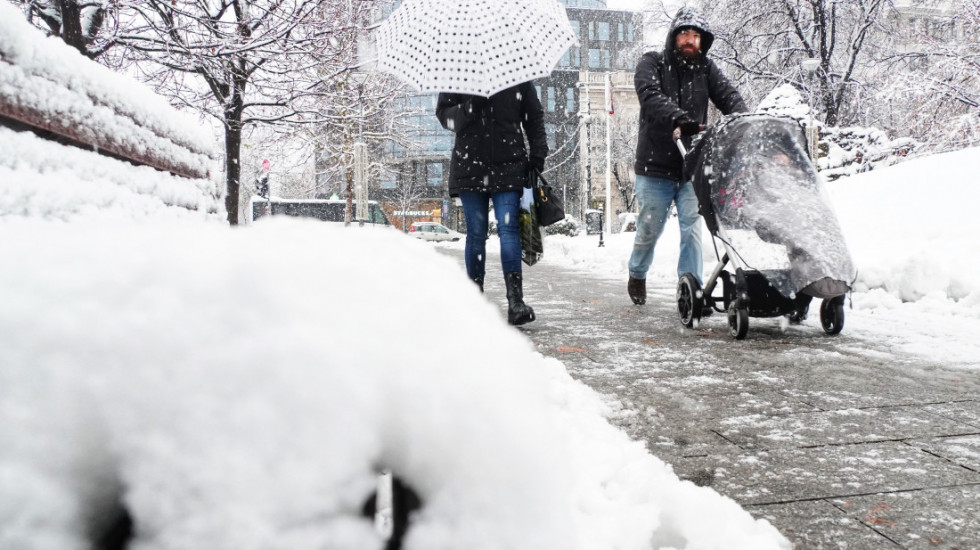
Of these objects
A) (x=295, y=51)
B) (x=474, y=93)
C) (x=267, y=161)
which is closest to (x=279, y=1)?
(x=295, y=51)

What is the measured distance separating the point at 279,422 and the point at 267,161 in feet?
66.3

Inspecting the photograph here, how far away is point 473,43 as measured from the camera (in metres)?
4.98

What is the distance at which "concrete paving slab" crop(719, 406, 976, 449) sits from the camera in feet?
7.09

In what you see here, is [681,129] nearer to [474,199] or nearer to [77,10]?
[474,199]

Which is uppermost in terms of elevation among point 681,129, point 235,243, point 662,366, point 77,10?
point 77,10

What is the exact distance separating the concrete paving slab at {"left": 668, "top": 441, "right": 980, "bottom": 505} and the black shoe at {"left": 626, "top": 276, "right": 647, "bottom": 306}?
11.4 ft

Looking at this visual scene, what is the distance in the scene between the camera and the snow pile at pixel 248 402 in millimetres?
574

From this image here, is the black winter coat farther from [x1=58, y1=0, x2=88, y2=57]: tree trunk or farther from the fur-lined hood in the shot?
[x1=58, y1=0, x2=88, y2=57]: tree trunk

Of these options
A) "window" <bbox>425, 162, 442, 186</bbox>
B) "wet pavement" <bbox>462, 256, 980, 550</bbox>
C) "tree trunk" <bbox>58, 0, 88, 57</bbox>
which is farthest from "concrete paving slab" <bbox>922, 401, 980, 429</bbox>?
"window" <bbox>425, 162, 442, 186</bbox>

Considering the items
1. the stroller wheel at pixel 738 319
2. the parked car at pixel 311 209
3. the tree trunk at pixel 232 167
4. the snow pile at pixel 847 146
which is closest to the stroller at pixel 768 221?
the stroller wheel at pixel 738 319

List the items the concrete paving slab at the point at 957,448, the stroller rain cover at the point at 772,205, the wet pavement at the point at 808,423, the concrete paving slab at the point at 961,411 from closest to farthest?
the wet pavement at the point at 808,423 → the concrete paving slab at the point at 957,448 → the concrete paving slab at the point at 961,411 → the stroller rain cover at the point at 772,205

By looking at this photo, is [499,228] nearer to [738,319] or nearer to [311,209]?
[738,319]

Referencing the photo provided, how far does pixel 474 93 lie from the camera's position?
4.57 metres

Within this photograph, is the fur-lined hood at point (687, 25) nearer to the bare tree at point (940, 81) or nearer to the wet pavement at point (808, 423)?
the wet pavement at point (808, 423)
